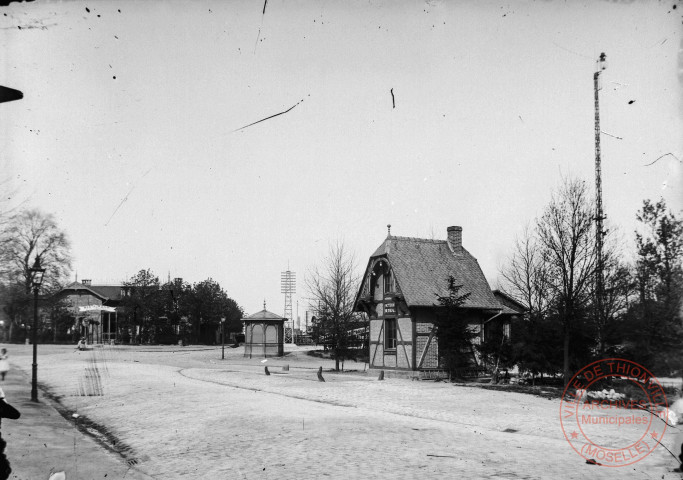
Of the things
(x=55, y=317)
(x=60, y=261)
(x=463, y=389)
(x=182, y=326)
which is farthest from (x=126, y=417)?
(x=182, y=326)

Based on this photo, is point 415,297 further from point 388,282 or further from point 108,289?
point 108,289

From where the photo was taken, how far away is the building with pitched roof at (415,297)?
24703 millimetres

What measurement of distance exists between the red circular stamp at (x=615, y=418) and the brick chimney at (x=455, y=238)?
35.1 ft

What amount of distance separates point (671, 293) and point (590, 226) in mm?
4030

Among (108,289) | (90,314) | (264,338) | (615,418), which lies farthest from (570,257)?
(108,289)

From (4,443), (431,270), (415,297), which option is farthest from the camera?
(431,270)

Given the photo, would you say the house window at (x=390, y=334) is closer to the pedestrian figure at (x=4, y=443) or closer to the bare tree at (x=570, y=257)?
the bare tree at (x=570, y=257)

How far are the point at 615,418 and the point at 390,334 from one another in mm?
14028

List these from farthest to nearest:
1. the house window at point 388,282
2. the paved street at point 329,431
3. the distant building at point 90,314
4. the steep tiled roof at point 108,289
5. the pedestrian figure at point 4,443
A: the steep tiled roof at point 108,289
the distant building at point 90,314
the house window at point 388,282
the paved street at point 329,431
the pedestrian figure at point 4,443

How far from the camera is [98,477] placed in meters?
7.80

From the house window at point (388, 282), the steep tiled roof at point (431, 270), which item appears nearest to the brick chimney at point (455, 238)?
the steep tiled roof at point (431, 270)

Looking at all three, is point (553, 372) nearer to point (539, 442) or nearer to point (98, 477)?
point (539, 442)

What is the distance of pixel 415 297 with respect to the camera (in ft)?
81.1

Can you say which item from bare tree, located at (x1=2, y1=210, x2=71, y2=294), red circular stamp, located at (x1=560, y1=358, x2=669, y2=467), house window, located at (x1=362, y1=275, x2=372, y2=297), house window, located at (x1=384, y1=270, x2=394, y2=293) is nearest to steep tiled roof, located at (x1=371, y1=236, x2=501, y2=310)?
house window, located at (x1=384, y1=270, x2=394, y2=293)
